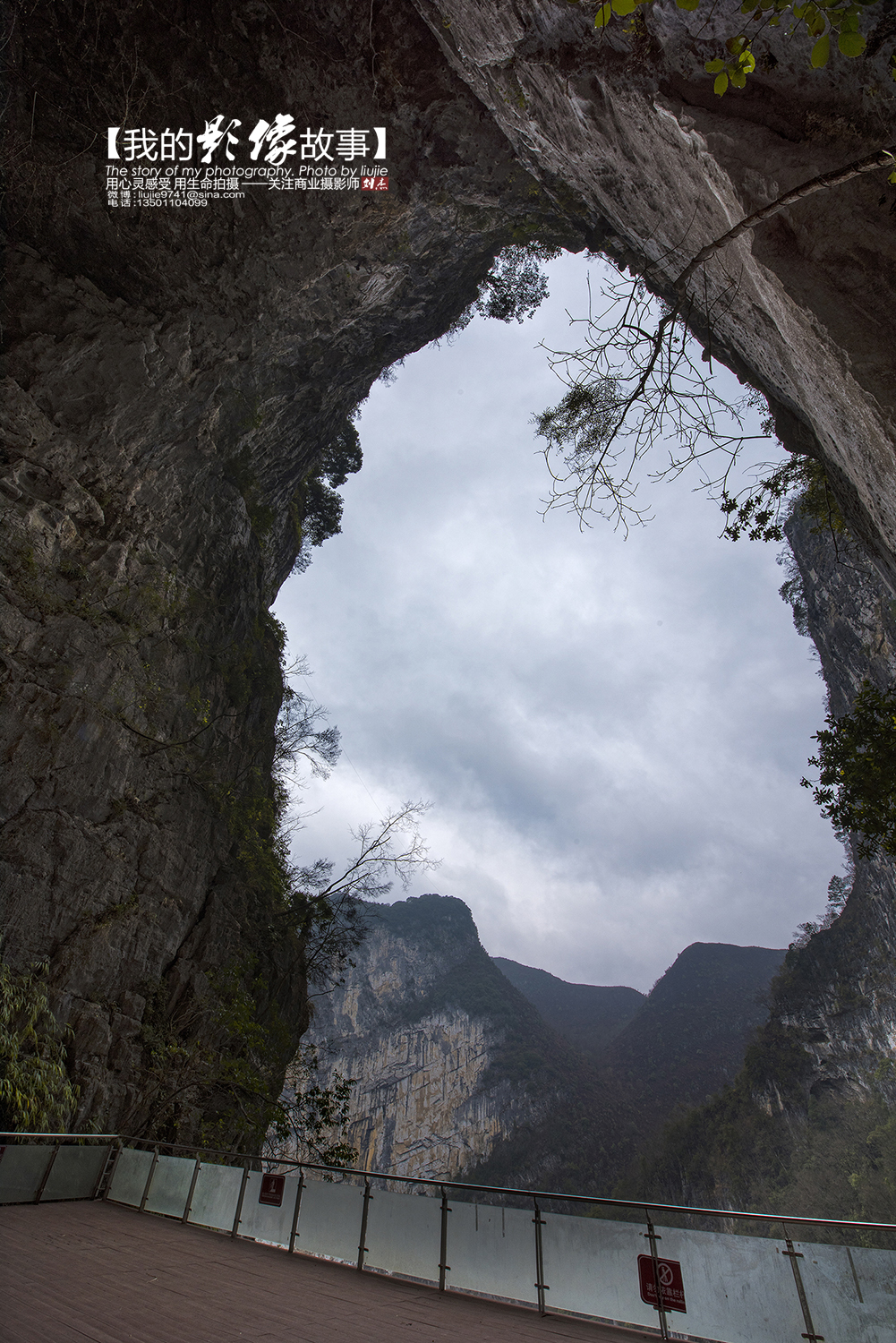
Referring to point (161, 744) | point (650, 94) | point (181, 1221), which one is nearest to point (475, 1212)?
point (181, 1221)

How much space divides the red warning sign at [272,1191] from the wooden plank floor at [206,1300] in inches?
14.6

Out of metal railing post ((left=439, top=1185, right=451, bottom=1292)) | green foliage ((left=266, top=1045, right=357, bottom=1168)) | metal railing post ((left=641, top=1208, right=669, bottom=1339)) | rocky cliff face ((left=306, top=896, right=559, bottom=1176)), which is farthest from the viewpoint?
rocky cliff face ((left=306, top=896, right=559, bottom=1176))

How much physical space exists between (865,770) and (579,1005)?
378 ft

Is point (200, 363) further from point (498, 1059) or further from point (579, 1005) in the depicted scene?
point (579, 1005)

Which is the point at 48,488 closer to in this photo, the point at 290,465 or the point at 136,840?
the point at 136,840

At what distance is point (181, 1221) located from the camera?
654 centimetres

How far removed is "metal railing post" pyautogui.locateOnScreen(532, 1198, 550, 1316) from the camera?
461 cm

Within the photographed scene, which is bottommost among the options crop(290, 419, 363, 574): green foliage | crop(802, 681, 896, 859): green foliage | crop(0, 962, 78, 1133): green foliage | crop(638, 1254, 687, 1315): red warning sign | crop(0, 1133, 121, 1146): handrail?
crop(638, 1254, 687, 1315): red warning sign

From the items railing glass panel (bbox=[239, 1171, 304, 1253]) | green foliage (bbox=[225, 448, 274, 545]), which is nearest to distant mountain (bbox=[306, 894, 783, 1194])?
green foliage (bbox=[225, 448, 274, 545])

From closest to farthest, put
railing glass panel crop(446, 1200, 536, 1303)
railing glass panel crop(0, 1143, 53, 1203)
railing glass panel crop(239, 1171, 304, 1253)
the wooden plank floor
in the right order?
1. the wooden plank floor
2. railing glass panel crop(446, 1200, 536, 1303)
3. railing glass panel crop(239, 1171, 304, 1253)
4. railing glass panel crop(0, 1143, 53, 1203)

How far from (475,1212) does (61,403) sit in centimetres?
1161

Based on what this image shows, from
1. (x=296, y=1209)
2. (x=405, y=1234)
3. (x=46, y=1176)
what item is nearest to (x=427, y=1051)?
(x=46, y=1176)

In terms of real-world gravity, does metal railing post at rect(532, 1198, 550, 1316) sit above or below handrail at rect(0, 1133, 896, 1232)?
below

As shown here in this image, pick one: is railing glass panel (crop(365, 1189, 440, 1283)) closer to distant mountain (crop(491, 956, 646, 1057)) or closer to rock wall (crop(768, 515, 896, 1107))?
rock wall (crop(768, 515, 896, 1107))
